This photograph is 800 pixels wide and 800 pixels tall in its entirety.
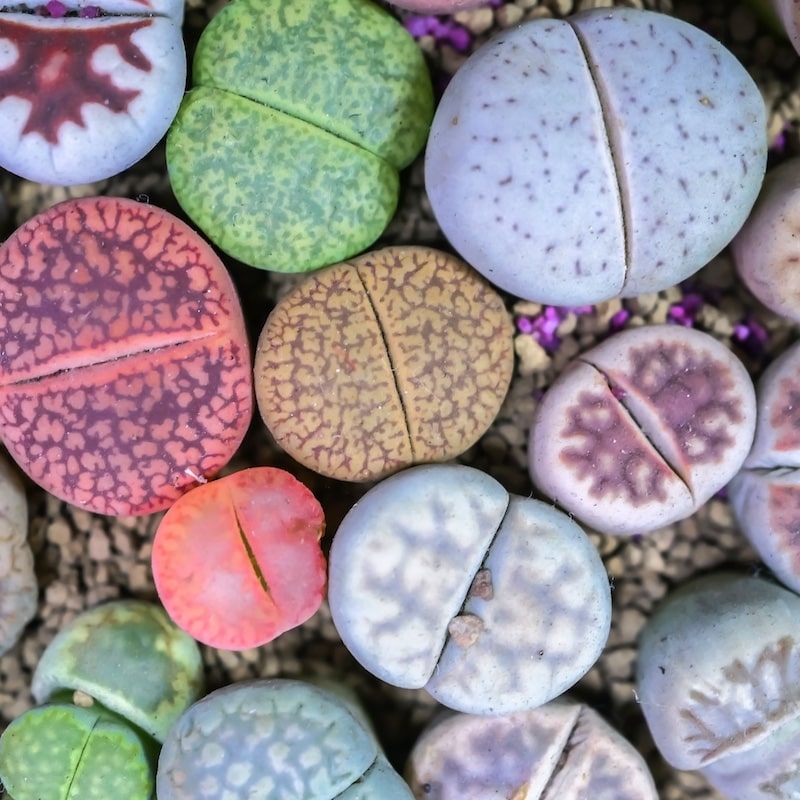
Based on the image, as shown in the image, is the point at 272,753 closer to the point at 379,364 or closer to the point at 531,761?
the point at 531,761

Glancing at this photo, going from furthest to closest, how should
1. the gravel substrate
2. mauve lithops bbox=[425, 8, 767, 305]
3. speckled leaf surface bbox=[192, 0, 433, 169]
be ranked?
the gravel substrate < speckled leaf surface bbox=[192, 0, 433, 169] < mauve lithops bbox=[425, 8, 767, 305]

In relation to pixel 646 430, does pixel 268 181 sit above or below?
above

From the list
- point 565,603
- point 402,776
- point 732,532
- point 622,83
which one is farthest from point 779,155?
point 402,776

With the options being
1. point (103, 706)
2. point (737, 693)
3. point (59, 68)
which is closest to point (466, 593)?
point (737, 693)

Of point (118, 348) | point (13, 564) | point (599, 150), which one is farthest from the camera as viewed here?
point (13, 564)

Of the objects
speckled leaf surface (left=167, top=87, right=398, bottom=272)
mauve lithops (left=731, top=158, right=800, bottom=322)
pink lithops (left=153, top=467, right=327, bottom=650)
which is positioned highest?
mauve lithops (left=731, top=158, right=800, bottom=322)

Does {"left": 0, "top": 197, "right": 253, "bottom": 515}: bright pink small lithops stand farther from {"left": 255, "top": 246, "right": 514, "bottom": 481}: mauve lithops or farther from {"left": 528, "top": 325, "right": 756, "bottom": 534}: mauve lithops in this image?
{"left": 528, "top": 325, "right": 756, "bottom": 534}: mauve lithops

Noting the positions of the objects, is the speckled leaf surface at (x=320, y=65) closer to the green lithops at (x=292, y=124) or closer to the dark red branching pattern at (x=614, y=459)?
the green lithops at (x=292, y=124)

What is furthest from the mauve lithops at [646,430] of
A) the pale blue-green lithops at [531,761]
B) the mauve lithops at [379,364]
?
the pale blue-green lithops at [531,761]

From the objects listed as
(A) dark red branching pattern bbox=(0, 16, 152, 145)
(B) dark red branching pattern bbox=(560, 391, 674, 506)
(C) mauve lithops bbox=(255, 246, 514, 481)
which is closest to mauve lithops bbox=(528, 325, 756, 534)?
(B) dark red branching pattern bbox=(560, 391, 674, 506)
